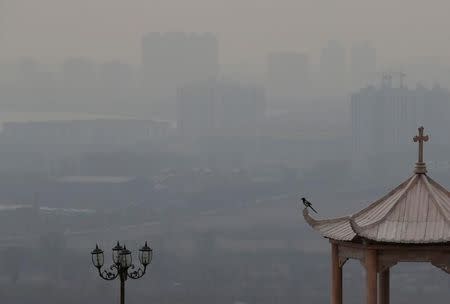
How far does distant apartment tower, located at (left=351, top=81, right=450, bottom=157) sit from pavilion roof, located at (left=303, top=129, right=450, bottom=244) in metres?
45.9

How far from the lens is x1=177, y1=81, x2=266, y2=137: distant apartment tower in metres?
55.0

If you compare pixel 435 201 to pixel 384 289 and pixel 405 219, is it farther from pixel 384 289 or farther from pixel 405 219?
pixel 384 289

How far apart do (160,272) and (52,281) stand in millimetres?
4274

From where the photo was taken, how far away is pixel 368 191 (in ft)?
167

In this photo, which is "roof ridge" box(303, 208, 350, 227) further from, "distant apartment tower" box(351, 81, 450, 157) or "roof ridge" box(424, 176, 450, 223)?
"distant apartment tower" box(351, 81, 450, 157)

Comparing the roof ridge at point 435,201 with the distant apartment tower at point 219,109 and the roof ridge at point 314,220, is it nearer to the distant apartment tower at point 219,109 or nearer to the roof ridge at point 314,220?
the roof ridge at point 314,220

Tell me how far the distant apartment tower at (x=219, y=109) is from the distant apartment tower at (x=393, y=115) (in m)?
5.46

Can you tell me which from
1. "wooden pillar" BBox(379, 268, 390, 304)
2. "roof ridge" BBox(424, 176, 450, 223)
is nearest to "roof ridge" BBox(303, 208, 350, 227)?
"roof ridge" BBox(424, 176, 450, 223)

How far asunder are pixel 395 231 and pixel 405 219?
0.39 ft

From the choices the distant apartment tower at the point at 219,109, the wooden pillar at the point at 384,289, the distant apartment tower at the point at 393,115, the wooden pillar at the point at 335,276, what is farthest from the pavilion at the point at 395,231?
the distant apartment tower at the point at 219,109

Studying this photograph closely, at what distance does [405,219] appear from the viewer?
599 centimetres

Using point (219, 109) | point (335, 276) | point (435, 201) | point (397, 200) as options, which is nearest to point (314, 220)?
point (335, 276)

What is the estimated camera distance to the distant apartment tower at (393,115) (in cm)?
5194

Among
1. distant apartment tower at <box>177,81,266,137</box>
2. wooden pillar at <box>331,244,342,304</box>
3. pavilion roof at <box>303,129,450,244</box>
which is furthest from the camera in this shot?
distant apartment tower at <box>177,81,266,137</box>
